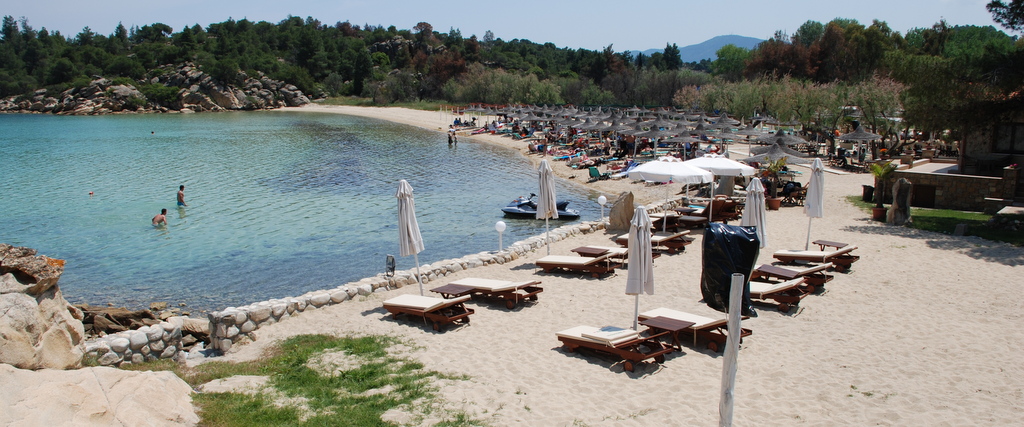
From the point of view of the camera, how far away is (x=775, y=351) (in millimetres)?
8469

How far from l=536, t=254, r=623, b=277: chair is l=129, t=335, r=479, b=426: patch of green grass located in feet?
15.0

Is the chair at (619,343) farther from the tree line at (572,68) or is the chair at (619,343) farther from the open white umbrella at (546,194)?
the tree line at (572,68)

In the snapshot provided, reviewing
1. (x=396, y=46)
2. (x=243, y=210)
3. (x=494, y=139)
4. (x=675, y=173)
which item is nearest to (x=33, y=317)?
(x=675, y=173)

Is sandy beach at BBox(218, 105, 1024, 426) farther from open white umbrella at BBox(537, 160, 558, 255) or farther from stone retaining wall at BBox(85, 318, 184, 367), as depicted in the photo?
open white umbrella at BBox(537, 160, 558, 255)

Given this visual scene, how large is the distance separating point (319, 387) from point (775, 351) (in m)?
5.80

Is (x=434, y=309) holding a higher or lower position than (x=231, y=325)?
higher

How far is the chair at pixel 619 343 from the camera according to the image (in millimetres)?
7965

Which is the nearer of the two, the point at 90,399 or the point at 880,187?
the point at 90,399

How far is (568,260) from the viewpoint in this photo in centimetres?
1289

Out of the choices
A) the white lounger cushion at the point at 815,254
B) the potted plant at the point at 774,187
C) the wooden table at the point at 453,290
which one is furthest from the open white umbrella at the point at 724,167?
the wooden table at the point at 453,290

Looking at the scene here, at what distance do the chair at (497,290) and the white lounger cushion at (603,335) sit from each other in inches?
90.4

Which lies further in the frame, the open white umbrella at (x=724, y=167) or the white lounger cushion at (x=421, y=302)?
the open white umbrella at (x=724, y=167)

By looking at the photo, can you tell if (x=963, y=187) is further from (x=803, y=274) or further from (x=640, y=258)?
(x=640, y=258)

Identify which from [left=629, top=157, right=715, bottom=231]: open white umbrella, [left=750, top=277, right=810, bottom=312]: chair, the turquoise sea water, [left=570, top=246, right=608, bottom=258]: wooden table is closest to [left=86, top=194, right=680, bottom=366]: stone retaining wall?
[left=570, top=246, right=608, bottom=258]: wooden table
